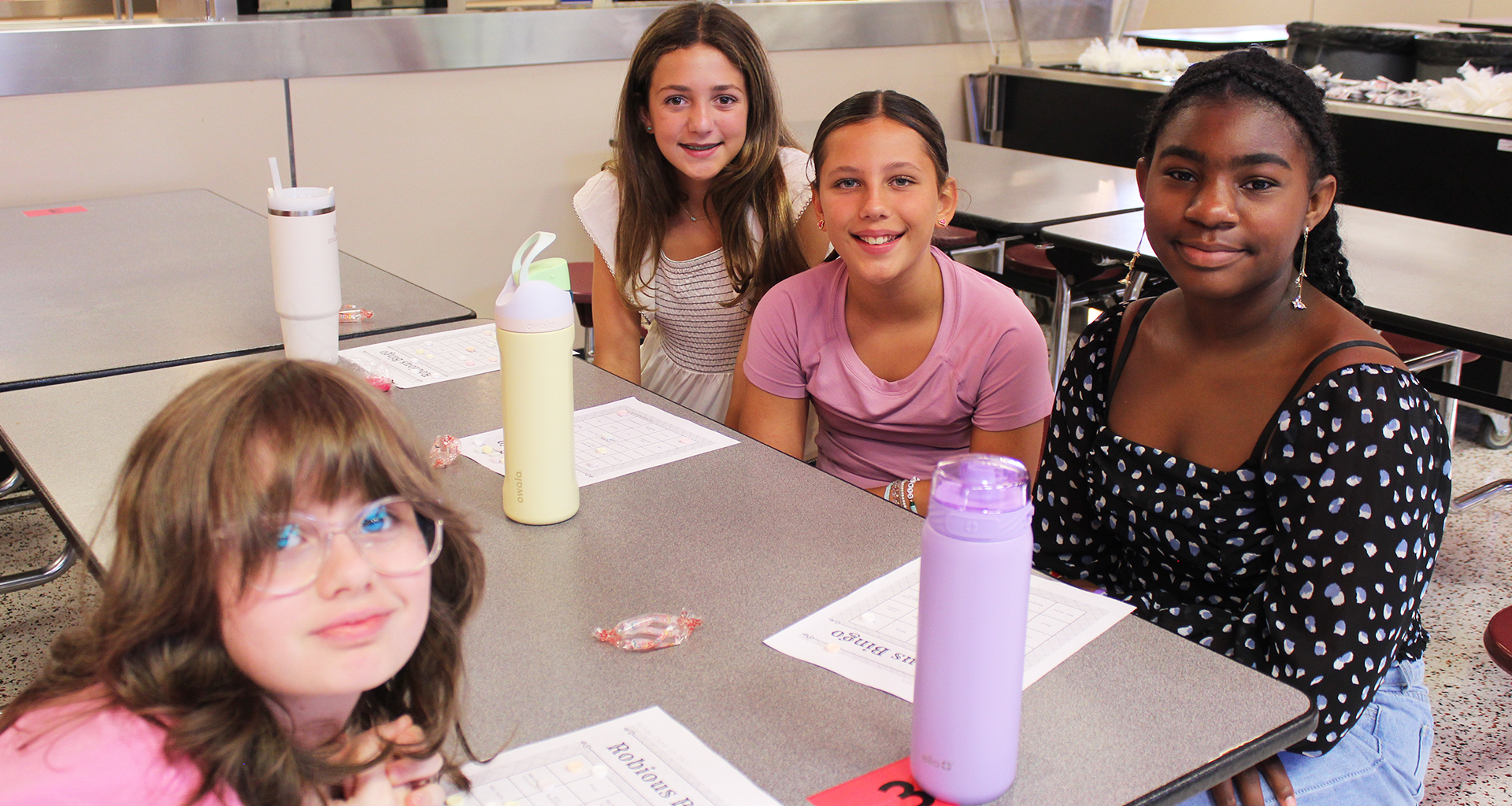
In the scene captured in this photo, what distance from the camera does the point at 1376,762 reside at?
117 cm

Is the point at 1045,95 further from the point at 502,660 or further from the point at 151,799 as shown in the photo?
the point at 151,799

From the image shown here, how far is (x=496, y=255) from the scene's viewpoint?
152 inches

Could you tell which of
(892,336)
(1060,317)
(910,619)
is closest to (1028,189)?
(1060,317)

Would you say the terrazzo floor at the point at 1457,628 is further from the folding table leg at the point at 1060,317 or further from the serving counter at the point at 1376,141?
the folding table leg at the point at 1060,317

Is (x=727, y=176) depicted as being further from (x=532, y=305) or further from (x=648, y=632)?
(x=648, y=632)

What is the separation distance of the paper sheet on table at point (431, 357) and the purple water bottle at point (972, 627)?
109cm

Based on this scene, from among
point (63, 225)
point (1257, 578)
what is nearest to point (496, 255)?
point (63, 225)

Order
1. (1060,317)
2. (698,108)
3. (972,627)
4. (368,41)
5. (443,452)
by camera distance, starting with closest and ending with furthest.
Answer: (972,627)
(443,452)
(698,108)
(1060,317)
(368,41)

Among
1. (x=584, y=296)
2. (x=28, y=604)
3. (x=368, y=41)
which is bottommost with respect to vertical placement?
(x=28, y=604)

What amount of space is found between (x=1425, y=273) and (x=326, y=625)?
2.29 meters

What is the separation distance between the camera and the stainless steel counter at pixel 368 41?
2969mm

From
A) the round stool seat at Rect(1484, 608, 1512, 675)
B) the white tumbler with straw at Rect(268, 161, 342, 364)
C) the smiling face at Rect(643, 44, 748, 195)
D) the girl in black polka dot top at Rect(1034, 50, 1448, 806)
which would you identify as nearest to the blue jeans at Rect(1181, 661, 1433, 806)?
the girl in black polka dot top at Rect(1034, 50, 1448, 806)

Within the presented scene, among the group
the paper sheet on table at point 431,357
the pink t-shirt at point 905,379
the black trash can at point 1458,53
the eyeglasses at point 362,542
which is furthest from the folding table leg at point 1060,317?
the eyeglasses at point 362,542

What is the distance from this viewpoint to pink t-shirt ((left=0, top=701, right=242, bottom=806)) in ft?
2.00
